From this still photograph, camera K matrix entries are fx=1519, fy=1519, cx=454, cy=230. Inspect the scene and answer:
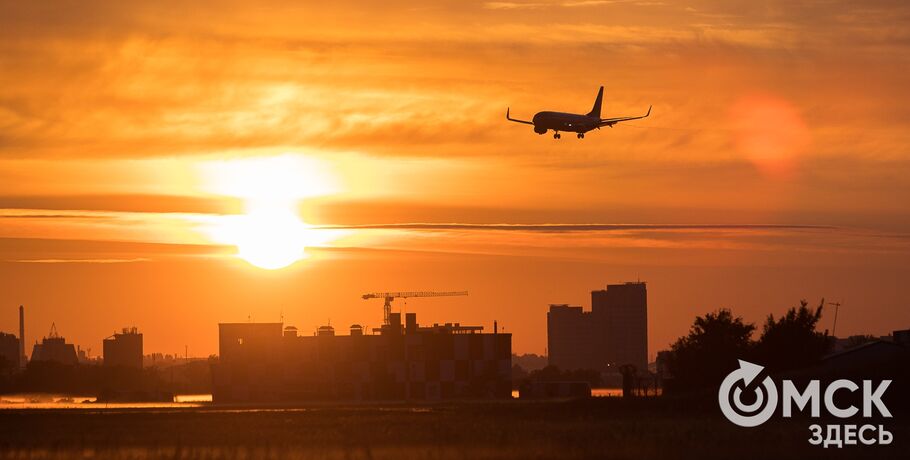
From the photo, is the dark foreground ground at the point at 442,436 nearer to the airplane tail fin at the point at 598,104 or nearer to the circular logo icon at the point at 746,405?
the circular logo icon at the point at 746,405

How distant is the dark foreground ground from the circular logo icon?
4.08 feet

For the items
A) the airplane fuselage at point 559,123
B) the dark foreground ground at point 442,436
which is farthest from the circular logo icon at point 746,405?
the airplane fuselage at point 559,123

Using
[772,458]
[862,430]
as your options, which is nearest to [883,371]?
[862,430]

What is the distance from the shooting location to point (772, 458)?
2500 inches

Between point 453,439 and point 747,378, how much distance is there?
40.6m

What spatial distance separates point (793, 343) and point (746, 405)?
4051cm

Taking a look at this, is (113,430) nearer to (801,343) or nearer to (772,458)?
(772,458)

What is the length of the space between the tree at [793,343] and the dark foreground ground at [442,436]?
98.9 ft

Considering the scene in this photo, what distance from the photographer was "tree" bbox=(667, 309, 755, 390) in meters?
140

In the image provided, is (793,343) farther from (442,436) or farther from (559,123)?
(442,436)

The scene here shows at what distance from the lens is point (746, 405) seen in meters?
100

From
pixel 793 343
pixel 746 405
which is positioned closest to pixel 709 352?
pixel 793 343
